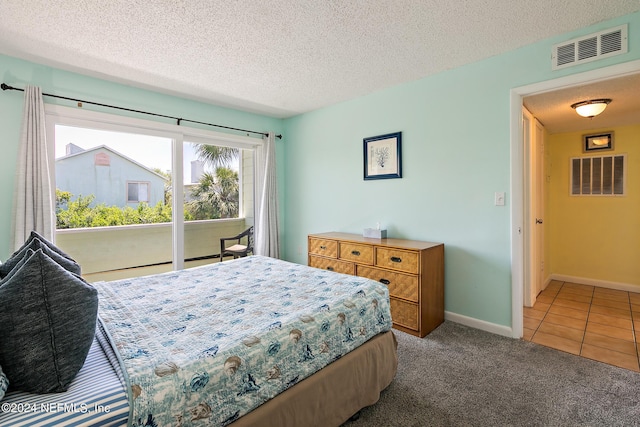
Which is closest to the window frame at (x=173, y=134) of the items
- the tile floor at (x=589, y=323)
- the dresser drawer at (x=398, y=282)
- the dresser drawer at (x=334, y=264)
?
the dresser drawer at (x=334, y=264)

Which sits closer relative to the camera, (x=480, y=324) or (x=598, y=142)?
(x=480, y=324)

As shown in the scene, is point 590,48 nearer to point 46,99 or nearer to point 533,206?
point 533,206

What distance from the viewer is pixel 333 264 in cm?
349

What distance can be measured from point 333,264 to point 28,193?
294cm

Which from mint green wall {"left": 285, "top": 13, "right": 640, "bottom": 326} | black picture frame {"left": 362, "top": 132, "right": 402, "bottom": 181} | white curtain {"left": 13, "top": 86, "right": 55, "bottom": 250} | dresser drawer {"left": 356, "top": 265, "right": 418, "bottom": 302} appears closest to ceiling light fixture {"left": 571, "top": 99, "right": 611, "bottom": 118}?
mint green wall {"left": 285, "top": 13, "right": 640, "bottom": 326}

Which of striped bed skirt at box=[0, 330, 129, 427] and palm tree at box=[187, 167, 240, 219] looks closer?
striped bed skirt at box=[0, 330, 129, 427]

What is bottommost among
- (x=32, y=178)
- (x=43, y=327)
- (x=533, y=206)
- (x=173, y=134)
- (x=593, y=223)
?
(x=43, y=327)

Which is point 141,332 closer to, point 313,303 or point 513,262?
point 313,303

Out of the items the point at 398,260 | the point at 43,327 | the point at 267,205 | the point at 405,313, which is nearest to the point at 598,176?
the point at 398,260

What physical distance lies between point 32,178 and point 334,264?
2.98 m

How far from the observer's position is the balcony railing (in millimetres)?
3266

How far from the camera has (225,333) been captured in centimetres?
140

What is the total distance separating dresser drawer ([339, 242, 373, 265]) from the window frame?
2008 millimetres

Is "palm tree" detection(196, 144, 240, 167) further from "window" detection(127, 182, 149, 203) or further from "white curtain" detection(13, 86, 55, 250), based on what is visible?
"white curtain" detection(13, 86, 55, 250)
